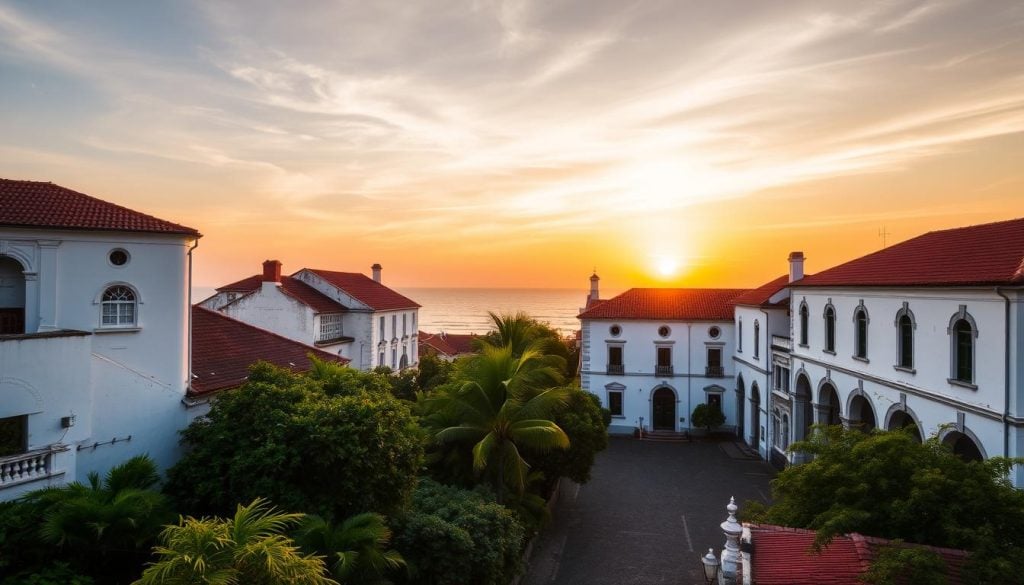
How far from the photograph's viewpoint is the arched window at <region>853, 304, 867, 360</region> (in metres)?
23.1

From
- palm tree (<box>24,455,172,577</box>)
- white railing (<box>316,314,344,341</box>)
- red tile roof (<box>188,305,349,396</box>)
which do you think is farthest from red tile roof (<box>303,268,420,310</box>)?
palm tree (<box>24,455,172,577</box>)

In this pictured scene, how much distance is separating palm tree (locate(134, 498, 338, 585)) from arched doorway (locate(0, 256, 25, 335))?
9.36m

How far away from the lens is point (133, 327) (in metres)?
15.0

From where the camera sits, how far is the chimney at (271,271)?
36.0m

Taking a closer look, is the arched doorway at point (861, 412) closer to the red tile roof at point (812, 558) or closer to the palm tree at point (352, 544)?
the red tile roof at point (812, 558)

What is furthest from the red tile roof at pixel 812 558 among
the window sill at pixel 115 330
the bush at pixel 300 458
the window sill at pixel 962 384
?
the window sill at pixel 115 330

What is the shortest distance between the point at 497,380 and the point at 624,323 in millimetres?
22427

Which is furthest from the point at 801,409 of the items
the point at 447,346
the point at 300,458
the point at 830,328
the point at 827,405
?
the point at 447,346

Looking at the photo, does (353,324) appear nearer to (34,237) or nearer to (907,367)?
(34,237)

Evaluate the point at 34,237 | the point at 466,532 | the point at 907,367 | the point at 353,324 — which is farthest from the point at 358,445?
the point at 353,324

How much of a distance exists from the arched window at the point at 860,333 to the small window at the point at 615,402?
18.2 metres

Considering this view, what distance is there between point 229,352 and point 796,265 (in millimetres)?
27515

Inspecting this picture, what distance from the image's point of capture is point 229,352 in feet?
63.7

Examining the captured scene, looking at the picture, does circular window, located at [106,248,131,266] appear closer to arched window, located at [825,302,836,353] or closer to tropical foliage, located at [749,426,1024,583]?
A: tropical foliage, located at [749,426,1024,583]
